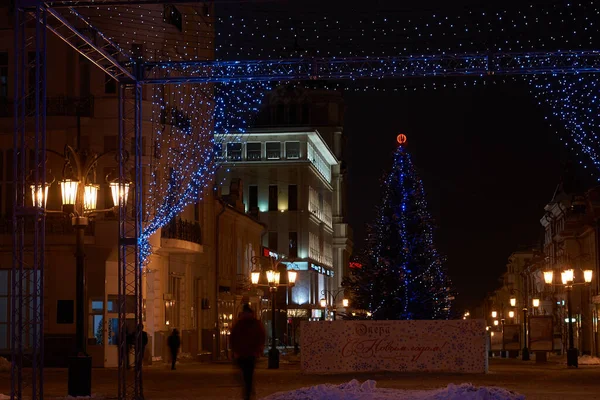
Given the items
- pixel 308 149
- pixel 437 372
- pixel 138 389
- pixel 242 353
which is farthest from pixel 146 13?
pixel 308 149

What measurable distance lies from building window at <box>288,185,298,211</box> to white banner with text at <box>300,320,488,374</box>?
62.0 m

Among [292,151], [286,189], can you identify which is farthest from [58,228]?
[292,151]

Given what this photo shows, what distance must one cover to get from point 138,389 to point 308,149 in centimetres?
7455

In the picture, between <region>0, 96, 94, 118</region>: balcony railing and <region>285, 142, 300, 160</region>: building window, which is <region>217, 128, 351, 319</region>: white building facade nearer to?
<region>285, 142, 300, 160</region>: building window

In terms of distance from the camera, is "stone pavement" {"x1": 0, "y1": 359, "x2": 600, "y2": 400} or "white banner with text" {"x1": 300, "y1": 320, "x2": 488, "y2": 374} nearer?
"stone pavement" {"x1": 0, "y1": 359, "x2": 600, "y2": 400}

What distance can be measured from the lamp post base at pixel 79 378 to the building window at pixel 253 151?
7392 cm

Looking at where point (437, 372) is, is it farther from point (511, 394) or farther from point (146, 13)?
point (146, 13)

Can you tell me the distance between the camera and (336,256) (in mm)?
115625

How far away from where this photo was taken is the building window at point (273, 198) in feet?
309

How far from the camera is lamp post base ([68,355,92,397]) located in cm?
2122

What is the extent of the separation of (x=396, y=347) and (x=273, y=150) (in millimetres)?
64476

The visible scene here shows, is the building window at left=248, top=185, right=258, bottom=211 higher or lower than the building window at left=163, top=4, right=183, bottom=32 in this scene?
lower

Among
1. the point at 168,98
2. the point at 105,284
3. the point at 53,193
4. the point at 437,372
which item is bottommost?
the point at 437,372

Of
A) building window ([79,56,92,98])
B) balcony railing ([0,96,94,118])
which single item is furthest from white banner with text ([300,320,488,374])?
building window ([79,56,92,98])
